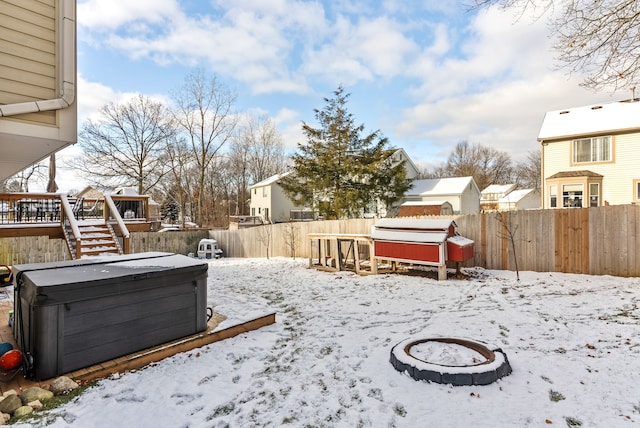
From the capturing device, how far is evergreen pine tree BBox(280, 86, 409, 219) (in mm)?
16094

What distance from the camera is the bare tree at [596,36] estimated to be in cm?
458

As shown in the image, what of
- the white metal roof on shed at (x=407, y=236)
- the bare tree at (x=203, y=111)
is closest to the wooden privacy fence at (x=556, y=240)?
the white metal roof on shed at (x=407, y=236)

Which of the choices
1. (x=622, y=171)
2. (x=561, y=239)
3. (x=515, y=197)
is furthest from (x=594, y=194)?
(x=515, y=197)

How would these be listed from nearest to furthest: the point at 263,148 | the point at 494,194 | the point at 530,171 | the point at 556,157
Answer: the point at 556,157
the point at 263,148
the point at 494,194
the point at 530,171

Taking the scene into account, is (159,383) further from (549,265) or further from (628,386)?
(549,265)

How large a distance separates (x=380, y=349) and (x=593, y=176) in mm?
15623

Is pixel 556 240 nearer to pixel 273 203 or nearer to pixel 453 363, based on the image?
pixel 453 363

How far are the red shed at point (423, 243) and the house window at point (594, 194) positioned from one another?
10.7 meters

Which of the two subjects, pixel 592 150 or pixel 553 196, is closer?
pixel 592 150

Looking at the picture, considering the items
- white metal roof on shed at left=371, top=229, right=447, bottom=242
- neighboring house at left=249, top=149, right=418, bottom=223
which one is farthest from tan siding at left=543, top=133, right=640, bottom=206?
neighboring house at left=249, top=149, right=418, bottom=223

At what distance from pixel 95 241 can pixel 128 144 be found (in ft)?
55.6

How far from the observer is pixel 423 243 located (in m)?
Answer: 7.68

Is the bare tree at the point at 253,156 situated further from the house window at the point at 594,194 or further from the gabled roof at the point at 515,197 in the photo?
the house window at the point at 594,194

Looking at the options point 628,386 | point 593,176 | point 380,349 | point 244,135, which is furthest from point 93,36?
point 244,135
